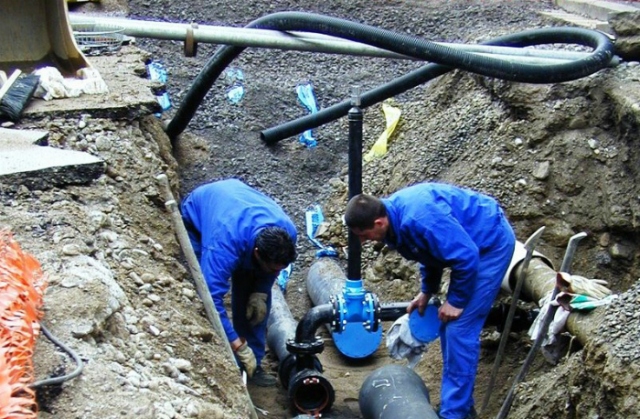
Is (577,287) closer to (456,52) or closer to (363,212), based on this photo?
(363,212)

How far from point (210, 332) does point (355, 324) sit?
2018 mm

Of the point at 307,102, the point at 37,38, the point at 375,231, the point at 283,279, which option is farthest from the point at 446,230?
the point at 307,102

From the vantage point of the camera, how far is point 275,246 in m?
4.63

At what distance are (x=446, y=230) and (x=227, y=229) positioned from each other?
1.23 meters

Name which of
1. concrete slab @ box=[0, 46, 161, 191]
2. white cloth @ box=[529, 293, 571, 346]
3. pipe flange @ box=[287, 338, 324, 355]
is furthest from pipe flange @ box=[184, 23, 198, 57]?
white cloth @ box=[529, 293, 571, 346]

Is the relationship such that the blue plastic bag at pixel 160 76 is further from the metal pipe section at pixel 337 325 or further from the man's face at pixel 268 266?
the man's face at pixel 268 266

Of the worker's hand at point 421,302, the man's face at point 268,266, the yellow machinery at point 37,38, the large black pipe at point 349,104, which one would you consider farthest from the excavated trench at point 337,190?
the yellow machinery at point 37,38

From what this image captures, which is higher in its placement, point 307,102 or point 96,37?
point 96,37

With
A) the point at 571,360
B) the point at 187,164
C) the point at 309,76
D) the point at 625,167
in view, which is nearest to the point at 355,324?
the point at 571,360

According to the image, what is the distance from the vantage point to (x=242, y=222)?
4.85 meters

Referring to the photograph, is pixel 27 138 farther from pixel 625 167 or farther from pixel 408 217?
pixel 625 167

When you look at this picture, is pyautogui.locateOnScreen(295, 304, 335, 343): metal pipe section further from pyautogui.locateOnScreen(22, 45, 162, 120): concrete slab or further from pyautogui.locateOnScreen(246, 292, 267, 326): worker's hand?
pyautogui.locateOnScreen(22, 45, 162, 120): concrete slab

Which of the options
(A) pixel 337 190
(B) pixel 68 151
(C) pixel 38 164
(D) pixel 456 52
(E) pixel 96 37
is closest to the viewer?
(C) pixel 38 164

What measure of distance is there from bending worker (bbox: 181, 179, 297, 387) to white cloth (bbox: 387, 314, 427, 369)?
0.82m
